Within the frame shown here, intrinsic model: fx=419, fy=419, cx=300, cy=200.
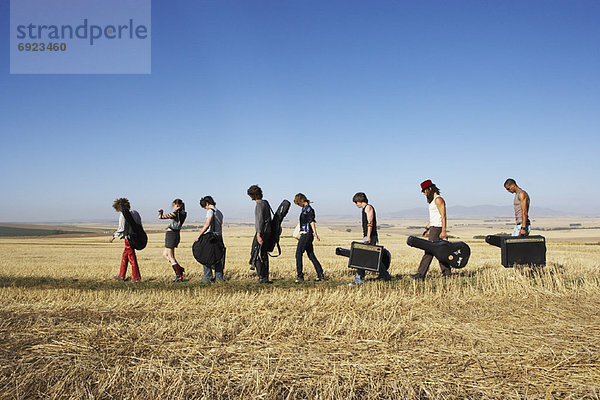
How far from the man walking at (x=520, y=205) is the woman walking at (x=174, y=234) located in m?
7.64

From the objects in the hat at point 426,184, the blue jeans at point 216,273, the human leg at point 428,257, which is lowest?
the blue jeans at point 216,273

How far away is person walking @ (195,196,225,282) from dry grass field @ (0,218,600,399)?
106 inches

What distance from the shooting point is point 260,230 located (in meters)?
9.22

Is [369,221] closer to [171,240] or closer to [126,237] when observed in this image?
[171,240]

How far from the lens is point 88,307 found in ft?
20.2

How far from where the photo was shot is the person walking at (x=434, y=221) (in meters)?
8.79

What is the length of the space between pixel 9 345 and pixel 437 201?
24.9 feet

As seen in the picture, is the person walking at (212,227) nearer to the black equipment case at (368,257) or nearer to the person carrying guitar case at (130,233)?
the person carrying guitar case at (130,233)

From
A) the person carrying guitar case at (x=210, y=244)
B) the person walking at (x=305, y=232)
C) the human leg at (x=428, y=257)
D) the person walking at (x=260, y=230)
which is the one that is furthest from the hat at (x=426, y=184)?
the person carrying guitar case at (x=210, y=244)

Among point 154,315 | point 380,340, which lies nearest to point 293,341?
point 380,340

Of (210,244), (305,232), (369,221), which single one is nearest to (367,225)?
(369,221)

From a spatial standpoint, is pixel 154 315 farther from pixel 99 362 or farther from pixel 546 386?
pixel 546 386

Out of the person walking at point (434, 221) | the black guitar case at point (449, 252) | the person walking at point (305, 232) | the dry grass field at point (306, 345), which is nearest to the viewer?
the dry grass field at point (306, 345)

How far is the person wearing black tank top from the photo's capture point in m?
8.93
